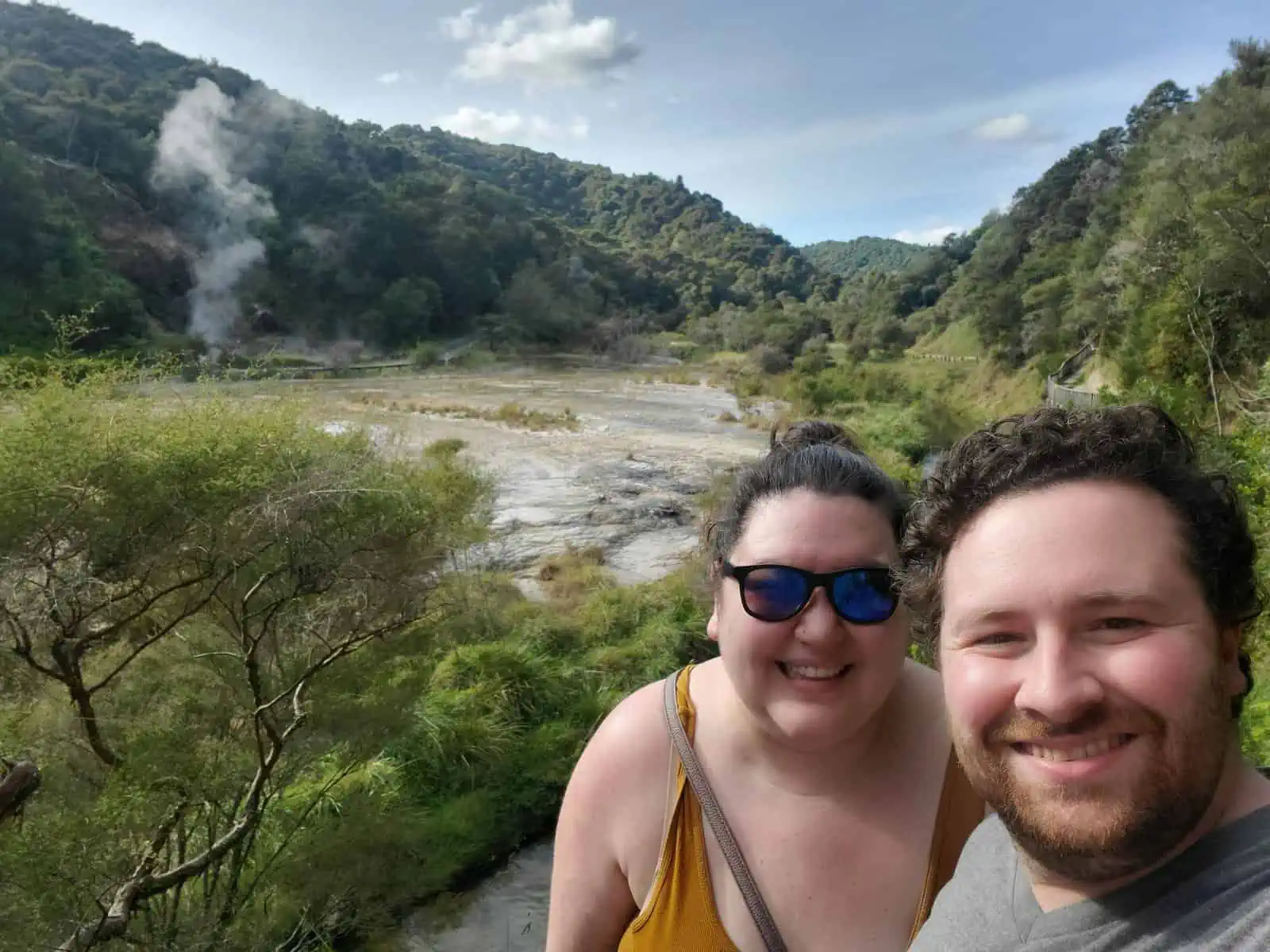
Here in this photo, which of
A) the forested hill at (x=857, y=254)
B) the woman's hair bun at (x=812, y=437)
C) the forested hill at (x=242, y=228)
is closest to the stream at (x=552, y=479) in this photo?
the woman's hair bun at (x=812, y=437)

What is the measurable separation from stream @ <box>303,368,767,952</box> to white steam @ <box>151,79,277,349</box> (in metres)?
15.7

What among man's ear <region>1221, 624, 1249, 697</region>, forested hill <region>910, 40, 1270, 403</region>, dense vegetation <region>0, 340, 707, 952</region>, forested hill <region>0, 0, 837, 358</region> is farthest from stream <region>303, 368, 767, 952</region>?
forested hill <region>0, 0, 837, 358</region>

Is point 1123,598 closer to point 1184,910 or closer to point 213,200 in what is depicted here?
point 1184,910

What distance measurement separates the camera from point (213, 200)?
46.0m

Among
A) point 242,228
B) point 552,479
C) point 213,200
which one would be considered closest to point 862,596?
point 552,479

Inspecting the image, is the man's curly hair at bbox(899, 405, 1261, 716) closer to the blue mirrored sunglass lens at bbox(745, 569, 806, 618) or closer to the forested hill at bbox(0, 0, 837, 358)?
the blue mirrored sunglass lens at bbox(745, 569, 806, 618)

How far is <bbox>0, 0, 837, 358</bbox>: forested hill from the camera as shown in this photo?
3356 centimetres

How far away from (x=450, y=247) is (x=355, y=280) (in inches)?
294

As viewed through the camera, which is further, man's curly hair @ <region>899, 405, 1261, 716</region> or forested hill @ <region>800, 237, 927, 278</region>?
forested hill @ <region>800, 237, 927, 278</region>

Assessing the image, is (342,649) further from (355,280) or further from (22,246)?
(355,280)

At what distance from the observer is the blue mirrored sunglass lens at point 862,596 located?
3.63 feet

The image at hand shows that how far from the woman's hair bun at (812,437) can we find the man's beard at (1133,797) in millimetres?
597

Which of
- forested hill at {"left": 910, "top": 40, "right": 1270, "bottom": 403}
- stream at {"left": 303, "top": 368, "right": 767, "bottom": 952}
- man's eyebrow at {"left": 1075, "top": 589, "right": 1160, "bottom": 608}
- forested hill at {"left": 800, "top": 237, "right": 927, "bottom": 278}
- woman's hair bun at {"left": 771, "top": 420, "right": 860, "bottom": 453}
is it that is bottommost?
stream at {"left": 303, "top": 368, "right": 767, "bottom": 952}

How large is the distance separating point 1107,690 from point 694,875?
0.68m
